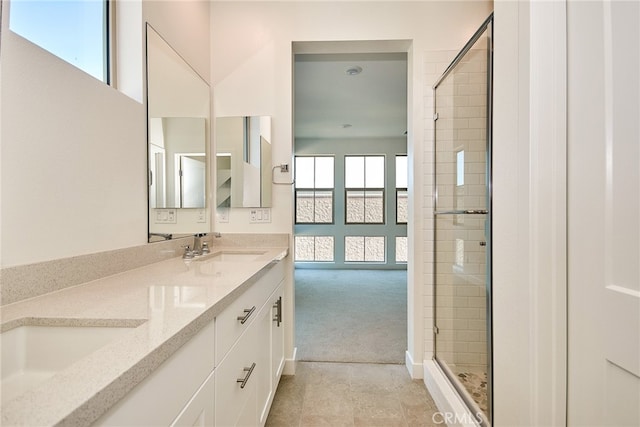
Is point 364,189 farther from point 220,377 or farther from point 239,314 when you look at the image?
point 220,377

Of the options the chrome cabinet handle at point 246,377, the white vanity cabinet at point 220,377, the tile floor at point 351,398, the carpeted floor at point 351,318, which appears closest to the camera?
the white vanity cabinet at point 220,377

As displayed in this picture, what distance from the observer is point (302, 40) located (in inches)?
76.4

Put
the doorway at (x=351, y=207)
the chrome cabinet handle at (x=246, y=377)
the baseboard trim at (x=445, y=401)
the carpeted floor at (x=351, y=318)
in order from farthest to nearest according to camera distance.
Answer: the doorway at (x=351, y=207), the carpeted floor at (x=351, y=318), the baseboard trim at (x=445, y=401), the chrome cabinet handle at (x=246, y=377)

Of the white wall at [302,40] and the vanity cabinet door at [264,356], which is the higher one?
the white wall at [302,40]

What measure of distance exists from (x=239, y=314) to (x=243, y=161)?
4.20ft

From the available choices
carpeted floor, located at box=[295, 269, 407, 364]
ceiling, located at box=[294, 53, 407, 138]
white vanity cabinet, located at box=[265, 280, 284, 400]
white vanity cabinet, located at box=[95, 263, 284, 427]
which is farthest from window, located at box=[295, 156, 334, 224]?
white vanity cabinet, located at box=[95, 263, 284, 427]

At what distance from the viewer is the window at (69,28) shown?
846 mm

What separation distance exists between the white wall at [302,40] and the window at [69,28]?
785 millimetres

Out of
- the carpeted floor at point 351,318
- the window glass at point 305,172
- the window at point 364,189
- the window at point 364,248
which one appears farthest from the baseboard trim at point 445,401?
the window glass at point 305,172

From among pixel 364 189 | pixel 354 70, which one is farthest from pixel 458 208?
pixel 364 189

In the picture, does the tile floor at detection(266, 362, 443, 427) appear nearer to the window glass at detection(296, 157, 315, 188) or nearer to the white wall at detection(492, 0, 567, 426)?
the white wall at detection(492, 0, 567, 426)

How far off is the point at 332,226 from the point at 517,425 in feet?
15.8

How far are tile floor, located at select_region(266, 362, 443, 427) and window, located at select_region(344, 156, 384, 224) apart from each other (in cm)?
386

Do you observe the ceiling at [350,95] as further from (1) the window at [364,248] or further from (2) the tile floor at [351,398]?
(2) the tile floor at [351,398]
